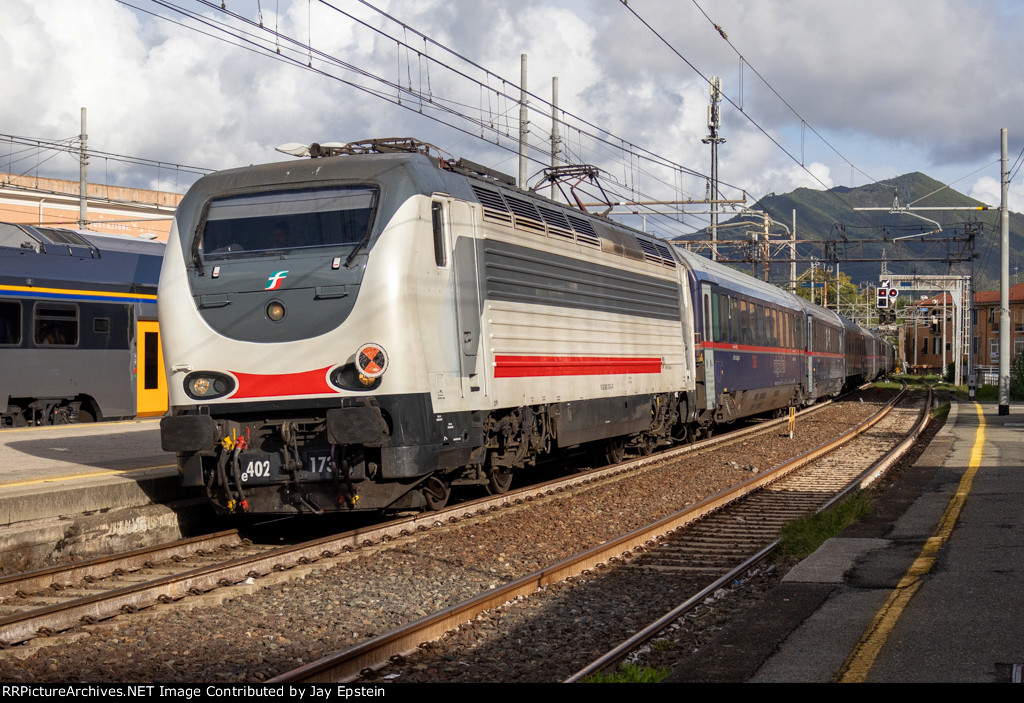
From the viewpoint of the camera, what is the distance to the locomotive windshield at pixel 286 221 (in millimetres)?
9102

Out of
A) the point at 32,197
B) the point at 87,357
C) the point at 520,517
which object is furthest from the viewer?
the point at 32,197

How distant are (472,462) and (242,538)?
7.35 feet

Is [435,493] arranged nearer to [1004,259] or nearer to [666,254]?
[666,254]

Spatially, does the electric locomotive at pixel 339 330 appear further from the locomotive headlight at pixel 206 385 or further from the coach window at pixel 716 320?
the coach window at pixel 716 320

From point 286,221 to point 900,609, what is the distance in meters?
5.88

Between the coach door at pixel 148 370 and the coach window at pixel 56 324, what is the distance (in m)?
1.25

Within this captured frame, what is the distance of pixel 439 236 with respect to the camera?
945cm

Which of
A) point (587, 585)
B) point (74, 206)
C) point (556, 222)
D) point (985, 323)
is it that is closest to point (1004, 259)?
point (556, 222)

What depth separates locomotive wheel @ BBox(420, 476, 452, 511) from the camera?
10312mm

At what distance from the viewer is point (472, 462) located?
10.0m

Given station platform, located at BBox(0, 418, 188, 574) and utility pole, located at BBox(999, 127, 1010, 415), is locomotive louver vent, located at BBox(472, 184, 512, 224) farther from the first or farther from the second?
utility pole, located at BBox(999, 127, 1010, 415)

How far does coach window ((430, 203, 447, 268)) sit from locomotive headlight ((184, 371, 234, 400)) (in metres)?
2.12
